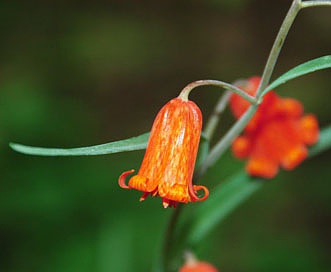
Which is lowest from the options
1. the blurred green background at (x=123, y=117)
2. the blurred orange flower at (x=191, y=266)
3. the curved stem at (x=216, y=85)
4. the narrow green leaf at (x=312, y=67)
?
the blurred orange flower at (x=191, y=266)

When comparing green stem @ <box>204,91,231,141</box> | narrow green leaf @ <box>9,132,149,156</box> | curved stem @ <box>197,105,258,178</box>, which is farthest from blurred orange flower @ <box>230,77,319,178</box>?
narrow green leaf @ <box>9,132,149,156</box>

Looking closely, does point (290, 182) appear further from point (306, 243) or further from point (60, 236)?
point (60, 236)

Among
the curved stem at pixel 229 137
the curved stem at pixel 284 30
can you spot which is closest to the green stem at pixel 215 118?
the curved stem at pixel 229 137

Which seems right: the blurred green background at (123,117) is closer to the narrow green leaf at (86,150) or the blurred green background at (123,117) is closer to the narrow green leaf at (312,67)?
the narrow green leaf at (86,150)

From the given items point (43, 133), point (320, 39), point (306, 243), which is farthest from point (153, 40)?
point (306, 243)

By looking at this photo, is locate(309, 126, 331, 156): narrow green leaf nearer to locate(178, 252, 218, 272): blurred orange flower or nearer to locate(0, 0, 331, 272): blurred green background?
locate(178, 252, 218, 272): blurred orange flower
